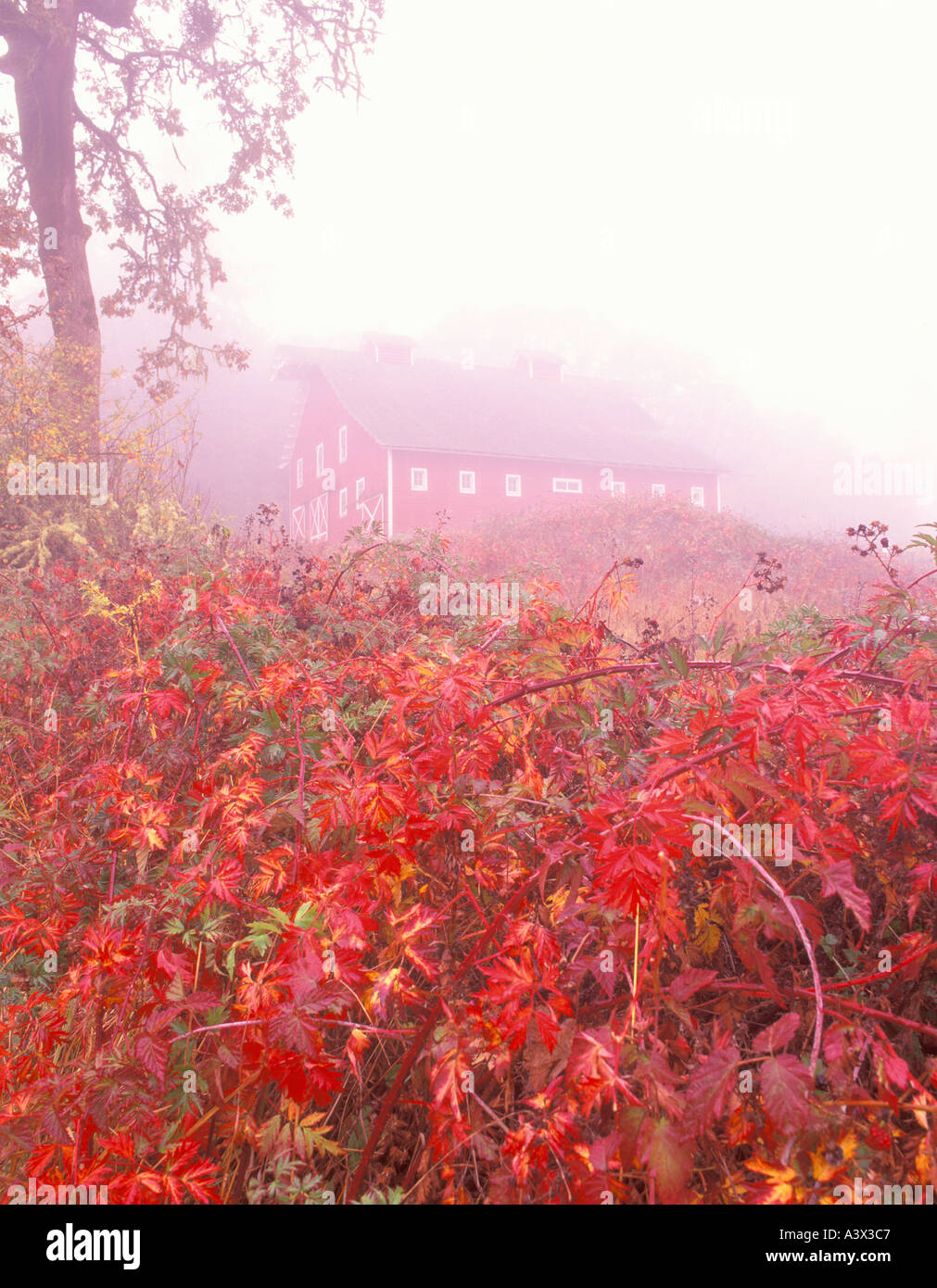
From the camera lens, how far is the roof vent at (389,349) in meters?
36.1

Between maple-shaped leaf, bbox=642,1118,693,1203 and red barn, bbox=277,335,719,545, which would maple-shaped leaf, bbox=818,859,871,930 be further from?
red barn, bbox=277,335,719,545

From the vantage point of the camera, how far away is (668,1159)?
1.38m

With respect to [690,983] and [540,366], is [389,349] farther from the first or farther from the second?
[690,983]

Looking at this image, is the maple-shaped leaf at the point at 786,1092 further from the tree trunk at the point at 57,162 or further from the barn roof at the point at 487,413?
the barn roof at the point at 487,413

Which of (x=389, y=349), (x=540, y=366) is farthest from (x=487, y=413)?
(x=540, y=366)

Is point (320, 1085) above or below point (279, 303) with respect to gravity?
below

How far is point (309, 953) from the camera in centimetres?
173

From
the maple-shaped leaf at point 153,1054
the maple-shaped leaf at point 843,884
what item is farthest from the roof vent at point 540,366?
the maple-shaped leaf at point 153,1054

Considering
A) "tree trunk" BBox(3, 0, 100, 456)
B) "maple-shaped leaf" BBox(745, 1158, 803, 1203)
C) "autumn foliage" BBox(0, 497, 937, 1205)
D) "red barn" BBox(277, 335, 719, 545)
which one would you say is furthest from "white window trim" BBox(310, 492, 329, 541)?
"maple-shaped leaf" BBox(745, 1158, 803, 1203)

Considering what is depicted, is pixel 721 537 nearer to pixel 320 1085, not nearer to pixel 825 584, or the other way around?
pixel 825 584

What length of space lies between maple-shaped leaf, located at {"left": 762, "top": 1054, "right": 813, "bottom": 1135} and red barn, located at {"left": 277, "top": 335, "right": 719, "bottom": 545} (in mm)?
24074

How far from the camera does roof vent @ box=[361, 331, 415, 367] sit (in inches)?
1422

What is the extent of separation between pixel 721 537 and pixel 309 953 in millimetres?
16820
